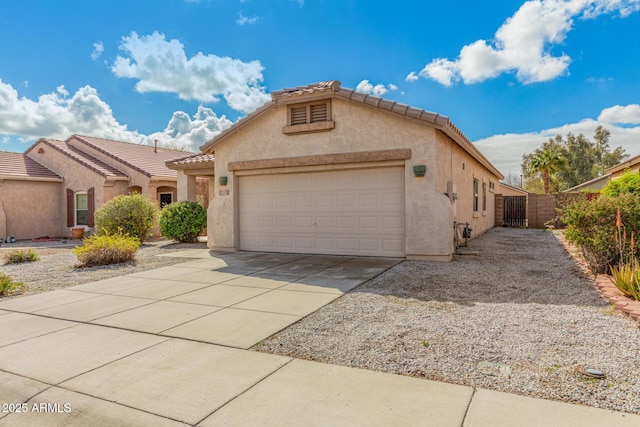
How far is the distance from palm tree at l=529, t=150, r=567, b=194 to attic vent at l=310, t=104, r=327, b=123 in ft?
104

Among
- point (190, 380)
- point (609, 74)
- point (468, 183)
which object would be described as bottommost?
point (190, 380)

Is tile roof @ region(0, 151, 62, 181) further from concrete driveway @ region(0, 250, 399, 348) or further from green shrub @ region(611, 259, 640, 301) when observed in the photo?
green shrub @ region(611, 259, 640, 301)

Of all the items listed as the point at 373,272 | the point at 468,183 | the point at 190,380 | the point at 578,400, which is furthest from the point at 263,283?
the point at 468,183

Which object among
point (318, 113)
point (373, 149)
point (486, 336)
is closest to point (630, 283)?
point (486, 336)

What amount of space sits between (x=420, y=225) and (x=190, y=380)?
24.0 feet

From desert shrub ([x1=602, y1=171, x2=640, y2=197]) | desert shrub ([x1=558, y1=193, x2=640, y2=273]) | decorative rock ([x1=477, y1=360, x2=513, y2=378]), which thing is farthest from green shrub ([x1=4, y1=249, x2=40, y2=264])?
desert shrub ([x1=602, y1=171, x2=640, y2=197])

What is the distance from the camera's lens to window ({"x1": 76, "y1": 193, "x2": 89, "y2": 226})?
65.8ft

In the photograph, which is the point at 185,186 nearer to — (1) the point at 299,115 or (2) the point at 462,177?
(1) the point at 299,115

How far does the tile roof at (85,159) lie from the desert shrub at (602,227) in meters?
19.2

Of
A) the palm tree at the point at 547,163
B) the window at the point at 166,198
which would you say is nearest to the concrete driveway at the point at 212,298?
the window at the point at 166,198

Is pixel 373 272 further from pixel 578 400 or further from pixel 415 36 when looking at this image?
pixel 415 36

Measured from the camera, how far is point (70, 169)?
2050 centimetres

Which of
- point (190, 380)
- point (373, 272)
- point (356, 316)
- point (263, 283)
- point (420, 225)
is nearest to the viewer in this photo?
point (190, 380)

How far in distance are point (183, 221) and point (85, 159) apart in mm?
9572
